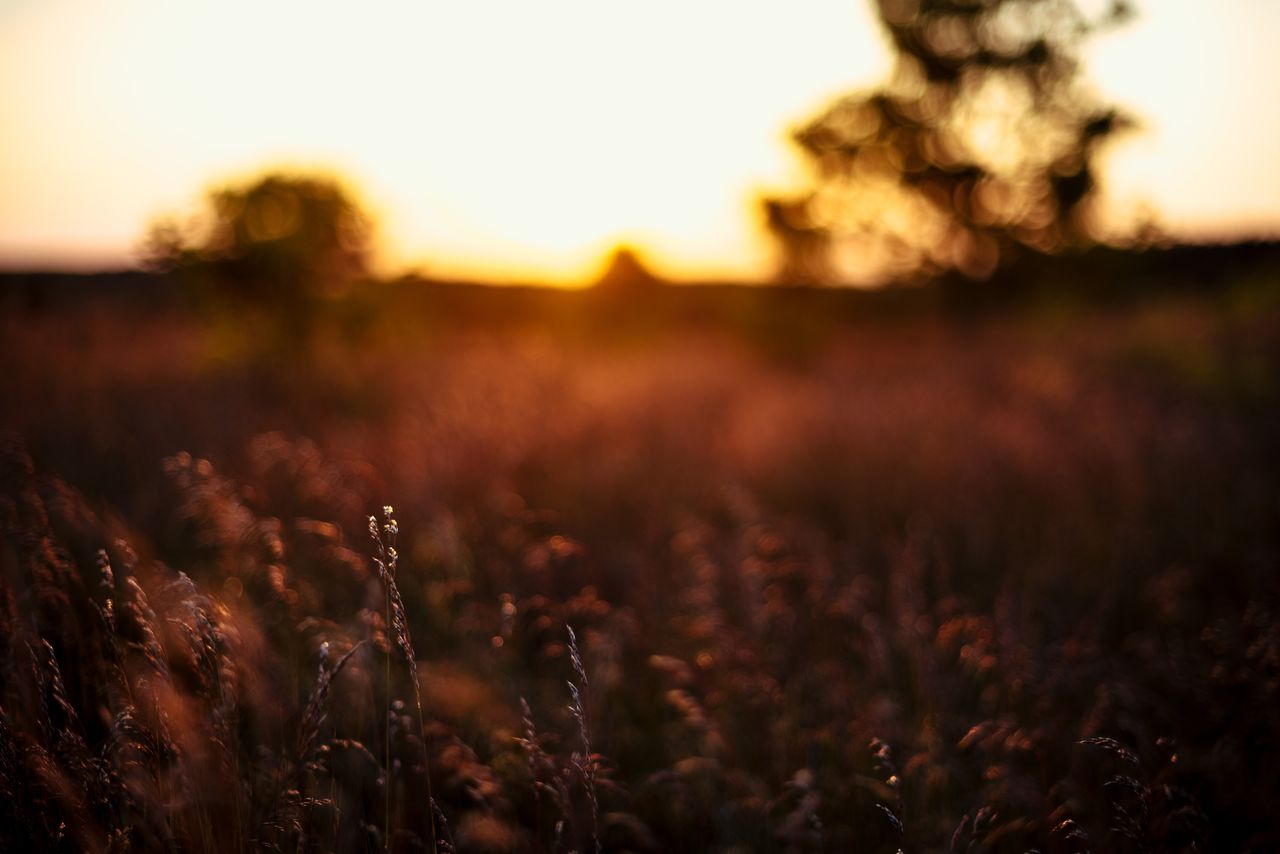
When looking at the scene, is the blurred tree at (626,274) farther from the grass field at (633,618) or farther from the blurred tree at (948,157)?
the grass field at (633,618)

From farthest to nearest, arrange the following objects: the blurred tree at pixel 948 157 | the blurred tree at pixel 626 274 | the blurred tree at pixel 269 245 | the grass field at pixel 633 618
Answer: the blurred tree at pixel 626 274
the blurred tree at pixel 948 157
the blurred tree at pixel 269 245
the grass field at pixel 633 618

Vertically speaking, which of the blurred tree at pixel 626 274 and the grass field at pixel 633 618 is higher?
the blurred tree at pixel 626 274

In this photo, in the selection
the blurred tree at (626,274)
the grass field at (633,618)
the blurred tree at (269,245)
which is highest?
the blurred tree at (626,274)

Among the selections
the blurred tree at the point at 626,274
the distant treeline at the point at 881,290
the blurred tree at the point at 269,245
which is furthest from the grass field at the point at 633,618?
the blurred tree at the point at 626,274

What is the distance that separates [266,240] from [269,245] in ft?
0.24

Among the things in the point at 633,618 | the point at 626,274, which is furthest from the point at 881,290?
the point at 633,618

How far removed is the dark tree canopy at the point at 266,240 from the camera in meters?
7.18

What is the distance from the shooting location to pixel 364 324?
27.4ft

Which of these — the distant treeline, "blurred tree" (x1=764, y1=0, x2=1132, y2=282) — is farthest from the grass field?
"blurred tree" (x1=764, y1=0, x2=1132, y2=282)

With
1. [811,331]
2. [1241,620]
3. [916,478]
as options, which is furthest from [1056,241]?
[1241,620]

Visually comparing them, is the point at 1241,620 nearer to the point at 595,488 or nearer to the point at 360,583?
the point at 595,488

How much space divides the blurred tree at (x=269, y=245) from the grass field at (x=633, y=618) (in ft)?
4.53

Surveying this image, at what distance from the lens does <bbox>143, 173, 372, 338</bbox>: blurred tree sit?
718cm

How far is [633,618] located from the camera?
2705mm
